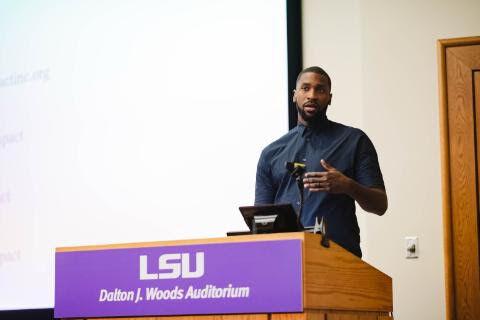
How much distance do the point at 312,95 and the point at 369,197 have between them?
1.53 feet

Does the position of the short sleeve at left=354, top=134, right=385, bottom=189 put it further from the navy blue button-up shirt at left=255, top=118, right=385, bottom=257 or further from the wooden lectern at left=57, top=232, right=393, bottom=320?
the wooden lectern at left=57, top=232, right=393, bottom=320

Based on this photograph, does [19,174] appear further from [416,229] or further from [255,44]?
[416,229]

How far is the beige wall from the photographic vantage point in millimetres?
3688

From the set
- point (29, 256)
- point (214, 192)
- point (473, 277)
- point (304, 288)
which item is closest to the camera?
point (304, 288)

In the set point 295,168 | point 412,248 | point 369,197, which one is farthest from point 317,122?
point 412,248

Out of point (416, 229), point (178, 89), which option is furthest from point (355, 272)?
point (178, 89)

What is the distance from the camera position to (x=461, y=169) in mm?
3734

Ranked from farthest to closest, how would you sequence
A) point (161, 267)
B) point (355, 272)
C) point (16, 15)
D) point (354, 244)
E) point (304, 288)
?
point (16, 15), point (354, 244), point (355, 272), point (161, 267), point (304, 288)

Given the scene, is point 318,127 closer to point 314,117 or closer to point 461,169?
point 314,117

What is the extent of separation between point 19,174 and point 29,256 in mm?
441

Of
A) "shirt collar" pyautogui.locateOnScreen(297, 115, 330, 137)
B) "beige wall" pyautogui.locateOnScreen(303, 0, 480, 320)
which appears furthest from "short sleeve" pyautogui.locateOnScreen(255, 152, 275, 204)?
"beige wall" pyautogui.locateOnScreen(303, 0, 480, 320)

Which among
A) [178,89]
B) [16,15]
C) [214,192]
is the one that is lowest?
→ [214,192]

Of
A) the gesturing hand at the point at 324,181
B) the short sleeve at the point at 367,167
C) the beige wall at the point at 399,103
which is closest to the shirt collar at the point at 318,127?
the short sleeve at the point at 367,167

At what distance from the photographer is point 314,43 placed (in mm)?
3979
